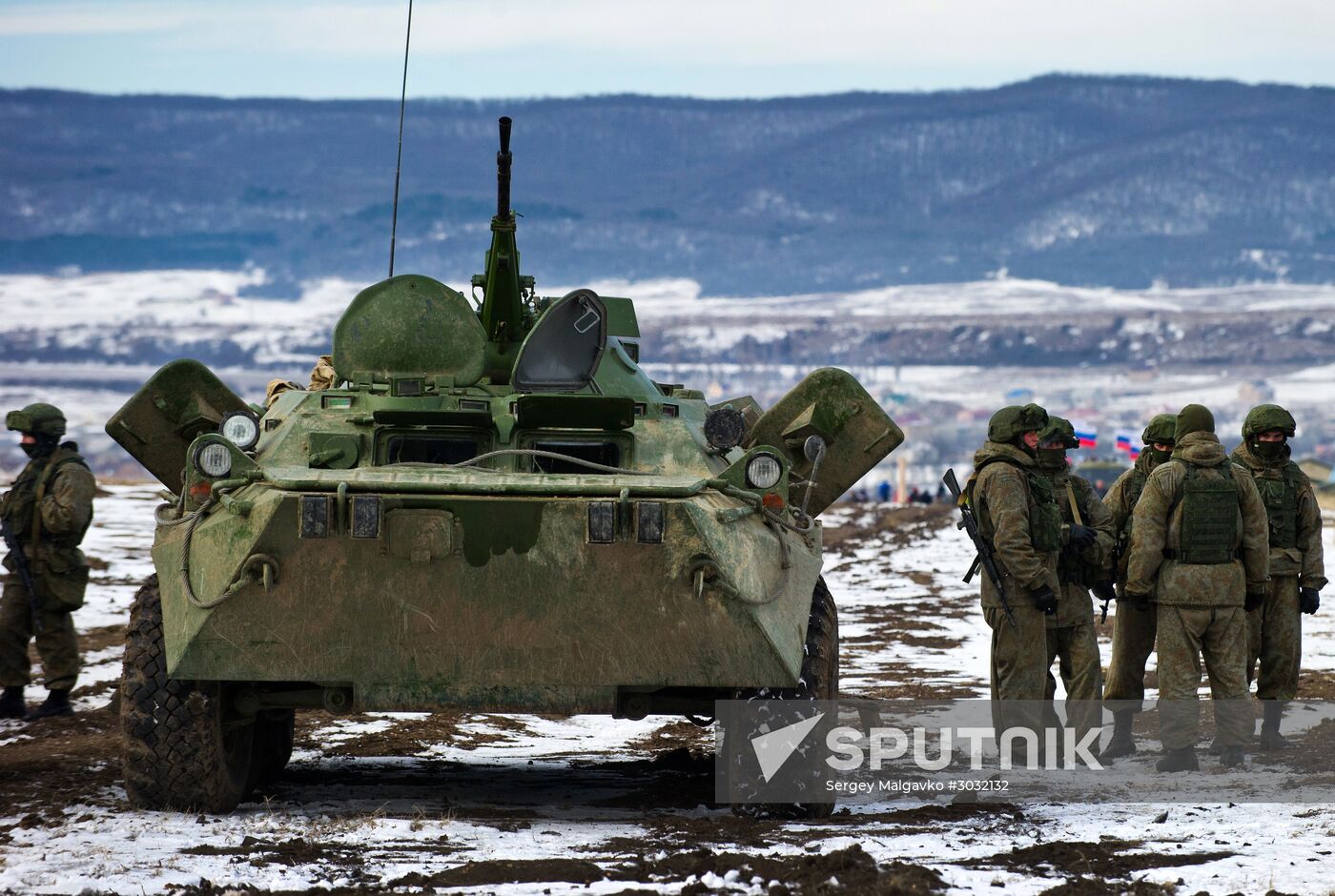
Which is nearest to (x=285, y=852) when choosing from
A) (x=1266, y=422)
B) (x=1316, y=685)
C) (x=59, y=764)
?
(x=59, y=764)

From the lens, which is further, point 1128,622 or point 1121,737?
point 1128,622

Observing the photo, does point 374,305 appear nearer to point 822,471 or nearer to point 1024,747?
point 822,471

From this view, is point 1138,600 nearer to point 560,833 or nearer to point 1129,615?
point 1129,615

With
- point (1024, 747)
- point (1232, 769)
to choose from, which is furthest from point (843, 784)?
point (1232, 769)

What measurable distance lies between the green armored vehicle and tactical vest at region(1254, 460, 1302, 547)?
2754mm

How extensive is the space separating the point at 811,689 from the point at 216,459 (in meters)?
2.63

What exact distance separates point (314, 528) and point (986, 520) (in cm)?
373

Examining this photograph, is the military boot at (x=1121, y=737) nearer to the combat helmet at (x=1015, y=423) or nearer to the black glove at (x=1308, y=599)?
the black glove at (x=1308, y=599)

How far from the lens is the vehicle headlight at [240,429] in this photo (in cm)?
948

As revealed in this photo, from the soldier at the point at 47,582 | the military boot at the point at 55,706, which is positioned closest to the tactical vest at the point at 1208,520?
the soldier at the point at 47,582

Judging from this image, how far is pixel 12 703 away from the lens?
12.9m

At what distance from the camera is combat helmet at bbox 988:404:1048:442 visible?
418 inches

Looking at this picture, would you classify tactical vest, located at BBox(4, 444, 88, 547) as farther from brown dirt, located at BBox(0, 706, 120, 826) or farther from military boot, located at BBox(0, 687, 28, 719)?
brown dirt, located at BBox(0, 706, 120, 826)

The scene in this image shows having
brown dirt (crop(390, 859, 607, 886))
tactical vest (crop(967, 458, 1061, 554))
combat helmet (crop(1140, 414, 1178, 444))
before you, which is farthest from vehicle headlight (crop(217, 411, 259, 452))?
combat helmet (crop(1140, 414, 1178, 444))
